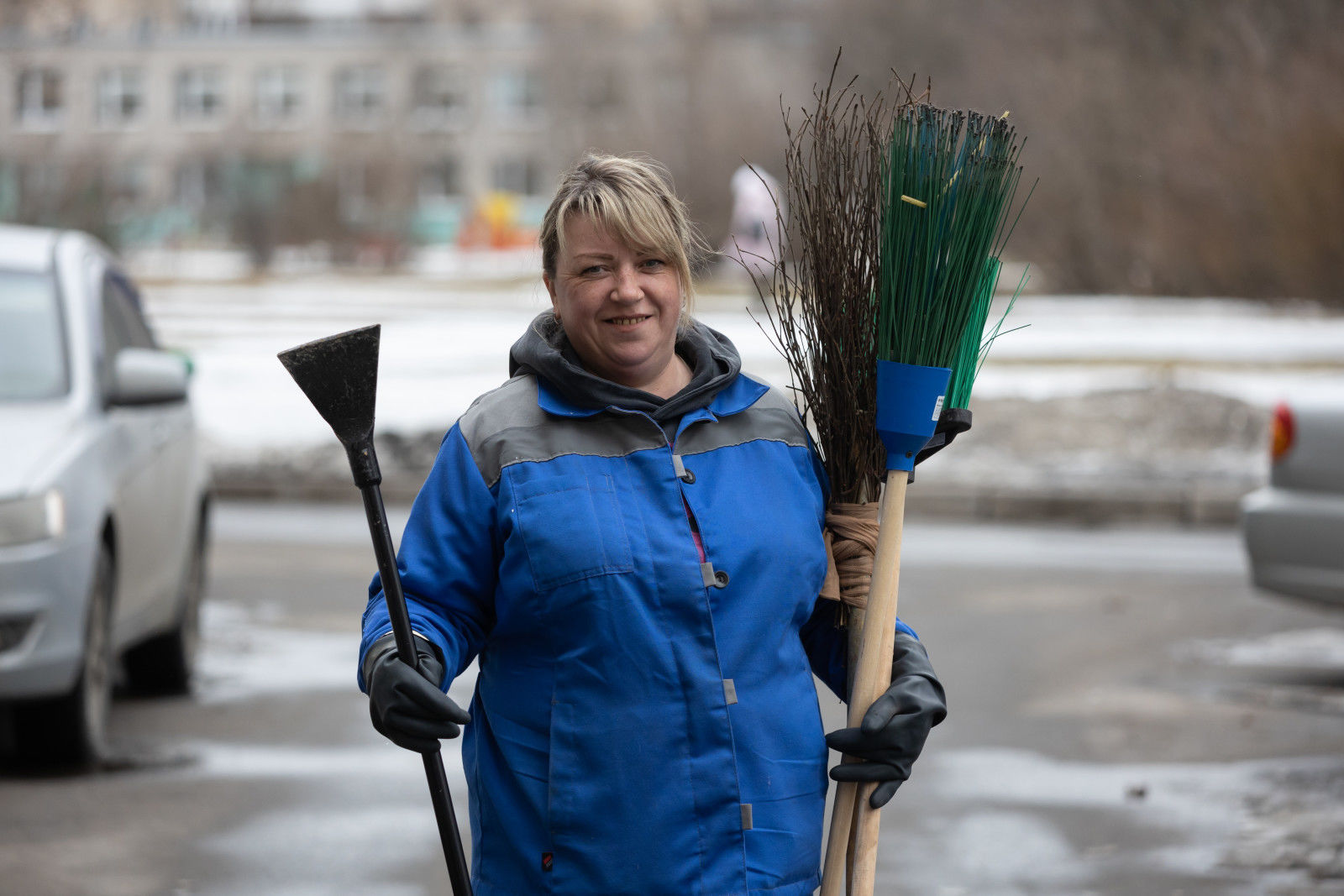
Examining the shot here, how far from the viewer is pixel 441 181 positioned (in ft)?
277

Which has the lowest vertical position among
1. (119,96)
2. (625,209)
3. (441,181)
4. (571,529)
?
(441,181)

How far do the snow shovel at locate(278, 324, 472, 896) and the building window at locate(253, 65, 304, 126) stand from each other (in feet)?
280

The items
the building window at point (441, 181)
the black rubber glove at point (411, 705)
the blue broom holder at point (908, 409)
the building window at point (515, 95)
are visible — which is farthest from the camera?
the building window at point (515, 95)

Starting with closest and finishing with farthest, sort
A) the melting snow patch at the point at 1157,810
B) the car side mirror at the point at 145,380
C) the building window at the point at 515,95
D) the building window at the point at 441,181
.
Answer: the melting snow patch at the point at 1157,810 < the car side mirror at the point at 145,380 < the building window at the point at 441,181 < the building window at the point at 515,95

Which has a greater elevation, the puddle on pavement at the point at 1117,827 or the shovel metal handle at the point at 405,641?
the shovel metal handle at the point at 405,641

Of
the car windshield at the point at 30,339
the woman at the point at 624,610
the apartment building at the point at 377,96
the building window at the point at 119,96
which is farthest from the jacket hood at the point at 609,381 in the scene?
the building window at the point at 119,96

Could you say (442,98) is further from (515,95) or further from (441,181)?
(515,95)

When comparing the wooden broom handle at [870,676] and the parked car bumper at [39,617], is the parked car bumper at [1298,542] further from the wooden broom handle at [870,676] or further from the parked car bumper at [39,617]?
the wooden broom handle at [870,676]

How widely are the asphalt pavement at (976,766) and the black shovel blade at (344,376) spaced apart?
267 centimetres

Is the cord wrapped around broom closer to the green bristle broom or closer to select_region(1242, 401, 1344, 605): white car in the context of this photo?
the green bristle broom

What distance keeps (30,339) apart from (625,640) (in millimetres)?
4897

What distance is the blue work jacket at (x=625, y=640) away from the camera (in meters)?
2.71

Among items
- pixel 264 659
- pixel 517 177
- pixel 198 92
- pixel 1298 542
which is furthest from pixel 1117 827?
pixel 198 92

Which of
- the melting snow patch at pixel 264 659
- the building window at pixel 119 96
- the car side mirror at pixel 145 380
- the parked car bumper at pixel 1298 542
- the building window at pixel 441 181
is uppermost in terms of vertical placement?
the car side mirror at pixel 145 380
